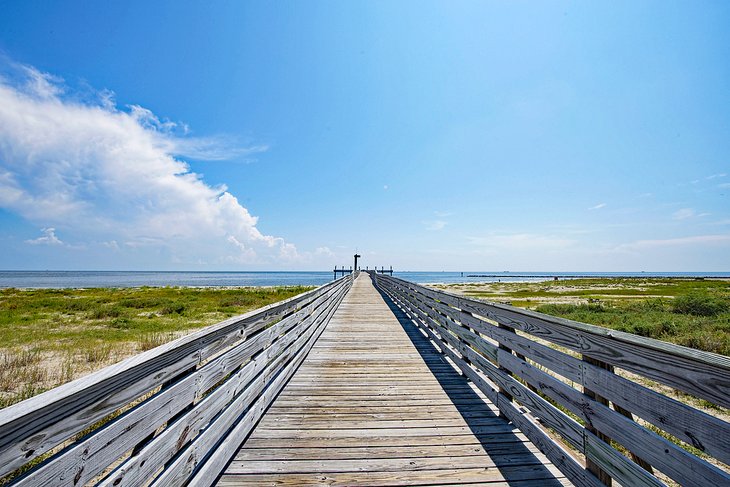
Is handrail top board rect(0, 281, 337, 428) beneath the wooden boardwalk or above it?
above

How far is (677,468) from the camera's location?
5.44 ft

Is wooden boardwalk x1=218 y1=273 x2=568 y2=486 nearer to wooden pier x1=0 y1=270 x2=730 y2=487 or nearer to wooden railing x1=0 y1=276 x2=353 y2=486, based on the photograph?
wooden pier x1=0 y1=270 x2=730 y2=487

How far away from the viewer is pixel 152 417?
5.81 feet

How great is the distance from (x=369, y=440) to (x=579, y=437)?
1.81 meters

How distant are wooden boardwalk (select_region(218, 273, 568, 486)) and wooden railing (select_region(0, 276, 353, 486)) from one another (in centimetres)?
36

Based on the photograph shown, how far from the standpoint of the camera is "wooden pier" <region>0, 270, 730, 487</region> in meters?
1.44

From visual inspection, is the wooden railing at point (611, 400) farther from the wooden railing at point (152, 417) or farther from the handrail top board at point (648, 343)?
the wooden railing at point (152, 417)

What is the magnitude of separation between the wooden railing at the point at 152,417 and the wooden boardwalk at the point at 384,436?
0.36m

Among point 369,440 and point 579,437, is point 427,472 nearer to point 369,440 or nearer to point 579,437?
point 369,440

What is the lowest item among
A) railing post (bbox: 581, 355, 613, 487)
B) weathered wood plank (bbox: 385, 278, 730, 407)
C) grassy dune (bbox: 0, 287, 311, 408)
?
grassy dune (bbox: 0, 287, 311, 408)

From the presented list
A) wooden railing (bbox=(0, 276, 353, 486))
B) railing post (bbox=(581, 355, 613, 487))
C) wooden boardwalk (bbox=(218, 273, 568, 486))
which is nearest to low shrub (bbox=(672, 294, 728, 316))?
wooden boardwalk (bbox=(218, 273, 568, 486))

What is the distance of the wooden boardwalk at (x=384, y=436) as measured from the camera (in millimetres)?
2650

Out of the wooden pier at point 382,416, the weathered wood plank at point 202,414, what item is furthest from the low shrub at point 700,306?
the weathered wood plank at point 202,414

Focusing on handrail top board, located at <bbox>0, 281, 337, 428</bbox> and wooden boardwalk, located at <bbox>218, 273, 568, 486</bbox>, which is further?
wooden boardwalk, located at <bbox>218, 273, 568, 486</bbox>
